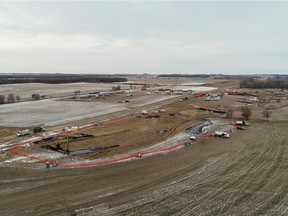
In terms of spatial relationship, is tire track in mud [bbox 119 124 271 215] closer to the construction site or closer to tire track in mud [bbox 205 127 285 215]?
the construction site

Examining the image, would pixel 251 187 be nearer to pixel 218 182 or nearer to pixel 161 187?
pixel 218 182

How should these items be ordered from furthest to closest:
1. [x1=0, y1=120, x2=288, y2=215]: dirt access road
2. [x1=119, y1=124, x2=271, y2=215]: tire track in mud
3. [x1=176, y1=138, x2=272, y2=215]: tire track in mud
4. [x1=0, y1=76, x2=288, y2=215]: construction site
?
1. [x1=119, y1=124, x2=271, y2=215]: tire track in mud
2. [x1=0, y1=76, x2=288, y2=215]: construction site
3. [x1=176, y1=138, x2=272, y2=215]: tire track in mud
4. [x1=0, y1=120, x2=288, y2=215]: dirt access road

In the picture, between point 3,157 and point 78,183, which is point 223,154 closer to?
point 78,183

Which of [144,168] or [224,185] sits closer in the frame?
[224,185]

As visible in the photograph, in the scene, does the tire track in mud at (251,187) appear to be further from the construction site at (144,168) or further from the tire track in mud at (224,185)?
the tire track in mud at (224,185)

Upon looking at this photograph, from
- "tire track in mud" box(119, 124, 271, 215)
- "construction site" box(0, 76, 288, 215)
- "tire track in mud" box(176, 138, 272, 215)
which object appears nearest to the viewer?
"tire track in mud" box(176, 138, 272, 215)

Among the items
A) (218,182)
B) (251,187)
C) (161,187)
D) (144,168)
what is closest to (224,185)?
(218,182)

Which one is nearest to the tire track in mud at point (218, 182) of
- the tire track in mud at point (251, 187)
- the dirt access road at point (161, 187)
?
the dirt access road at point (161, 187)

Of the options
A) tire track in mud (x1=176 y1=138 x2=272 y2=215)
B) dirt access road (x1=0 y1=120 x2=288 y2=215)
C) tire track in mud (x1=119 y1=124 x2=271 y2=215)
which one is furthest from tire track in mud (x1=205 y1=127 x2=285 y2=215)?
tire track in mud (x1=119 y1=124 x2=271 y2=215)
